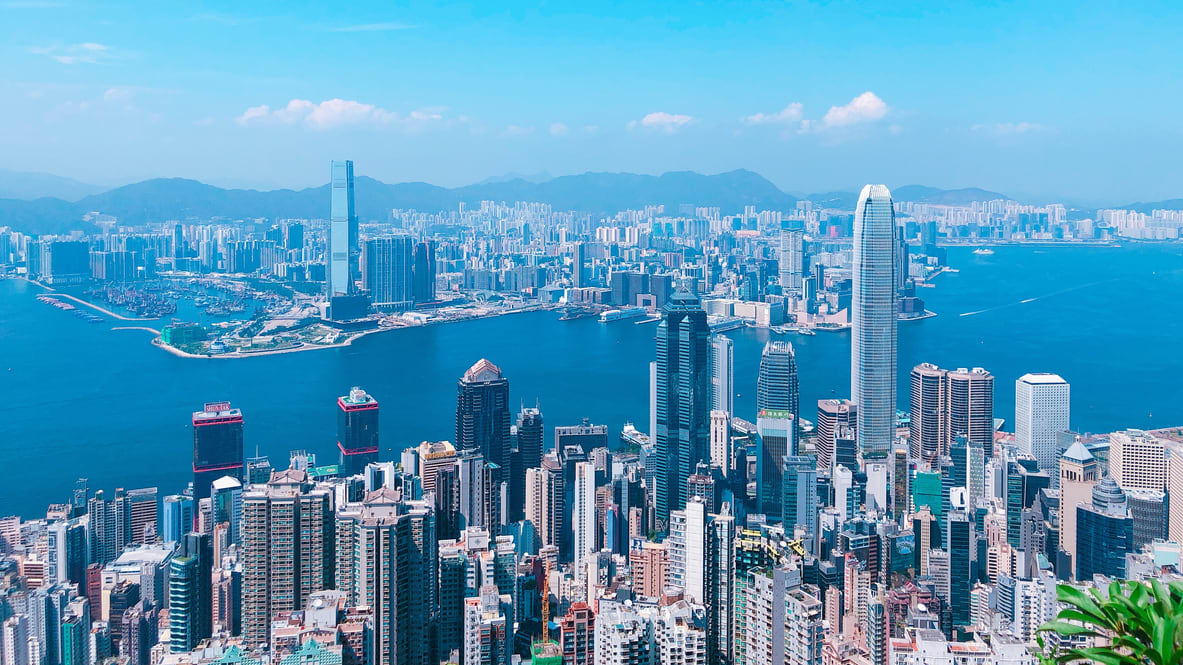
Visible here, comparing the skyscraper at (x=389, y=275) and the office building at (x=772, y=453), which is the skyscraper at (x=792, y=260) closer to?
the skyscraper at (x=389, y=275)

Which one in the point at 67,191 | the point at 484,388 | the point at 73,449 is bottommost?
the point at 73,449

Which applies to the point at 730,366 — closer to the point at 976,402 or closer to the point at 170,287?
the point at 976,402

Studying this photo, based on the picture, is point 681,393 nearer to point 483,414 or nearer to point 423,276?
point 483,414

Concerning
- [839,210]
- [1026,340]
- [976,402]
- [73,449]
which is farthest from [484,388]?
[839,210]

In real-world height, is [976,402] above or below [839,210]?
below

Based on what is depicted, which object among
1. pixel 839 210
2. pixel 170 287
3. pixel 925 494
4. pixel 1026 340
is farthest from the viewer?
pixel 839 210

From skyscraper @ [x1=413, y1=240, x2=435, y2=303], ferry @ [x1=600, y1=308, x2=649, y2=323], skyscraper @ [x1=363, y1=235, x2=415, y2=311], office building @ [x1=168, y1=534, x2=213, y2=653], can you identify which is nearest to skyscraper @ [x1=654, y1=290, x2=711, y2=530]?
office building @ [x1=168, y1=534, x2=213, y2=653]

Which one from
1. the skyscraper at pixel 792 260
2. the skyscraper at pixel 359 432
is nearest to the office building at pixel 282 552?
the skyscraper at pixel 359 432
